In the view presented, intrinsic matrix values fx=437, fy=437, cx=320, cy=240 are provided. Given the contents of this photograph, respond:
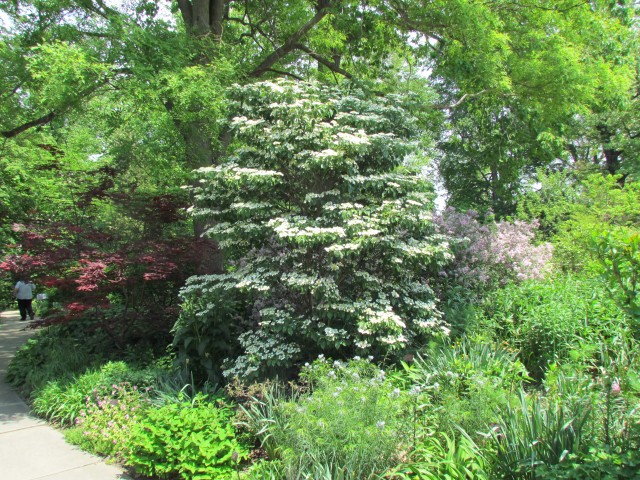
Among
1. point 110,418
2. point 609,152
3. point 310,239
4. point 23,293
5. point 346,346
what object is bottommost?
point 110,418

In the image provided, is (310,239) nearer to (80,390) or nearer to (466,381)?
(466,381)

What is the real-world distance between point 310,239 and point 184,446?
2039 millimetres

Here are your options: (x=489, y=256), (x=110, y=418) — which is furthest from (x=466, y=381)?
(x=489, y=256)

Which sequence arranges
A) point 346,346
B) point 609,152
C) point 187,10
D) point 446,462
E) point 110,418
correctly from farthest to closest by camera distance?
point 609,152, point 187,10, point 346,346, point 110,418, point 446,462

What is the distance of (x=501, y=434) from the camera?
9.53 feet

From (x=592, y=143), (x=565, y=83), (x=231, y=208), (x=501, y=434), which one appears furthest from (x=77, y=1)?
(x=592, y=143)

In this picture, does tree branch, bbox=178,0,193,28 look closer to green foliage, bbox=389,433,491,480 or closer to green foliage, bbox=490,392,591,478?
green foliage, bbox=389,433,491,480

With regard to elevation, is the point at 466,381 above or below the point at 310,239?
below

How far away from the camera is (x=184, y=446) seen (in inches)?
135

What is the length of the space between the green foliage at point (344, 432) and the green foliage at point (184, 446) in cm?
33

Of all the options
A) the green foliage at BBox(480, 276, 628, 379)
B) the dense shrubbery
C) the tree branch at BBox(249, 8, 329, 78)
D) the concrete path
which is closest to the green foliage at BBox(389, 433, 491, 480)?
the dense shrubbery

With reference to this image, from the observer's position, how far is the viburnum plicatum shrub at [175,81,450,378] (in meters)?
4.42

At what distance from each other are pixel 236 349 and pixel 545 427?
11.8 ft

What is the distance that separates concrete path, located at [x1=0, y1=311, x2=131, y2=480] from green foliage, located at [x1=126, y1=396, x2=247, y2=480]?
34cm
